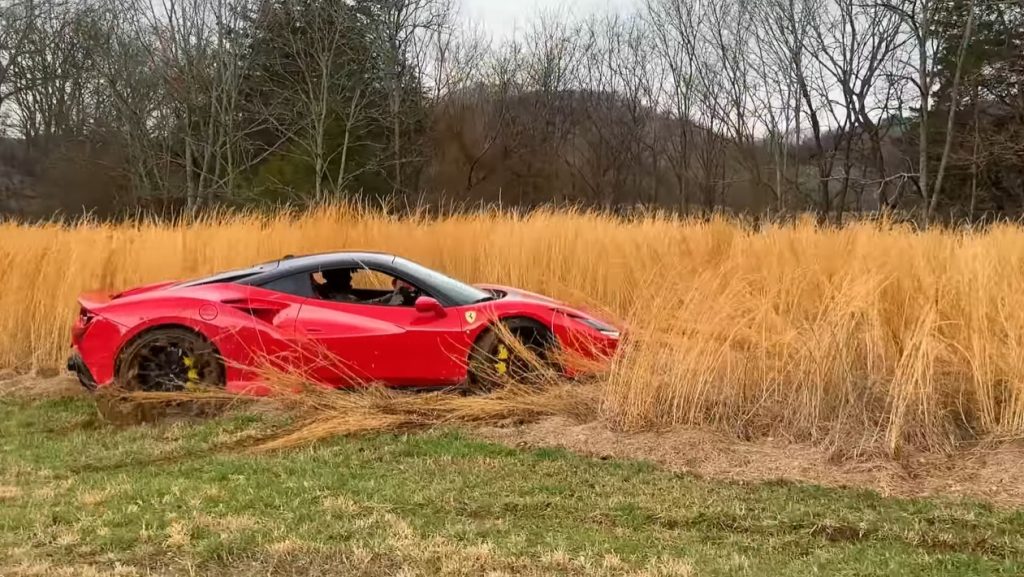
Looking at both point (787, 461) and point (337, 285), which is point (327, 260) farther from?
point (787, 461)

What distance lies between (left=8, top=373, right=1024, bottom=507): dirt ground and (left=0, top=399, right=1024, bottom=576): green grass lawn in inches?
9.2

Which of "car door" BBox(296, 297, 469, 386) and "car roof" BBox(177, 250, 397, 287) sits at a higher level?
"car roof" BBox(177, 250, 397, 287)

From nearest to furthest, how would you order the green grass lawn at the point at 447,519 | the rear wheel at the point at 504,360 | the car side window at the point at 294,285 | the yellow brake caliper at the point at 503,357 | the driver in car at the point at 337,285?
the green grass lawn at the point at 447,519 → the rear wheel at the point at 504,360 → the yellow brake caliper at the point at 503,357 → the car side window at the point at 294,285 → the driver in car at the point at 337,285

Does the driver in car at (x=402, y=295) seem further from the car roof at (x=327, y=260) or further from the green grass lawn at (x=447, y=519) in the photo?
the green grass lawn at (x=447, y=519)

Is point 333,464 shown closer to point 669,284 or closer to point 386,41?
point 669,284

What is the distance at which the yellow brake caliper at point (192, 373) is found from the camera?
20.8ft

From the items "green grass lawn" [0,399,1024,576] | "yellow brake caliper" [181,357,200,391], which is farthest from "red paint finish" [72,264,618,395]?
"green grass lawn" [0,399,1024,576]

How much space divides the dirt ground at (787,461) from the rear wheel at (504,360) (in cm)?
62

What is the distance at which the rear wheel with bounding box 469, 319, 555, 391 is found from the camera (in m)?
6.31

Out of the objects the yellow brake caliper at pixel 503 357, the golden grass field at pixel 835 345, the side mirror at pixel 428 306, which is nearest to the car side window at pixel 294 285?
the side mirror at pixel 428 306

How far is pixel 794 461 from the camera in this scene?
16.1 ft

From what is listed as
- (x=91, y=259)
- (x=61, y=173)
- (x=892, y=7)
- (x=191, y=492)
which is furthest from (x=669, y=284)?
(x=61, y=173)

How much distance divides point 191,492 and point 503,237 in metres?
6.93

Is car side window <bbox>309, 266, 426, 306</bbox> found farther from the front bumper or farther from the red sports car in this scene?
the front bumper
